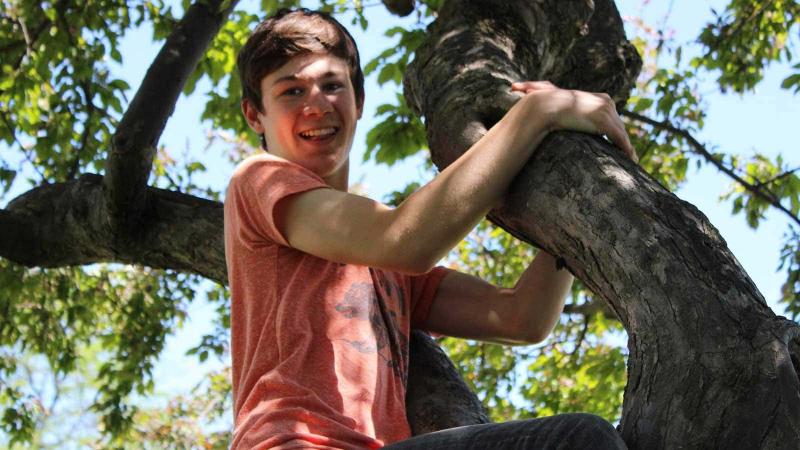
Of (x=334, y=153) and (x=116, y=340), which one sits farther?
(x=116, y=340)

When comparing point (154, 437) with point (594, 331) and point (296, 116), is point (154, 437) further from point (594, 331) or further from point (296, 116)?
point (296, 116)

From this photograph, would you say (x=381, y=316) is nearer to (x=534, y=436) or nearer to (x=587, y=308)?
(x=534, y=436)

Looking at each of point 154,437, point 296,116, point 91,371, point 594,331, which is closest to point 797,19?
point 594,331

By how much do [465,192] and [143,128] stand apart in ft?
7.07

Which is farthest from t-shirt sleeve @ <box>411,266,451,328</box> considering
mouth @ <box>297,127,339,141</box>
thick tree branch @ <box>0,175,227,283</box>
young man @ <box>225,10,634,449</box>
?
thick tree branch @ <box>0,175,227,283</box>

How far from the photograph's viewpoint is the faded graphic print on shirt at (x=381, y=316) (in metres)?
2.53

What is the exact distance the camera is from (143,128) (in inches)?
160

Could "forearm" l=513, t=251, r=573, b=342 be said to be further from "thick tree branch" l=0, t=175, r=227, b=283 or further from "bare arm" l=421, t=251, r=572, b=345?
"thick tree branch" l=0, t=175, r=227, b=283

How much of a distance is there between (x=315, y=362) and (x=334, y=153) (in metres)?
0.66

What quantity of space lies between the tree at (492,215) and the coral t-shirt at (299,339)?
0.31 meters

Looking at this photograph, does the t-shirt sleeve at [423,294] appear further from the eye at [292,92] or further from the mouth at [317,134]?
the eye at [292,92]

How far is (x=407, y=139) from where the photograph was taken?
19.7 feet

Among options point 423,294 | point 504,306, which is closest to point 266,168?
point 423,294

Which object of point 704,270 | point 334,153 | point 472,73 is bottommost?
point 704,270
